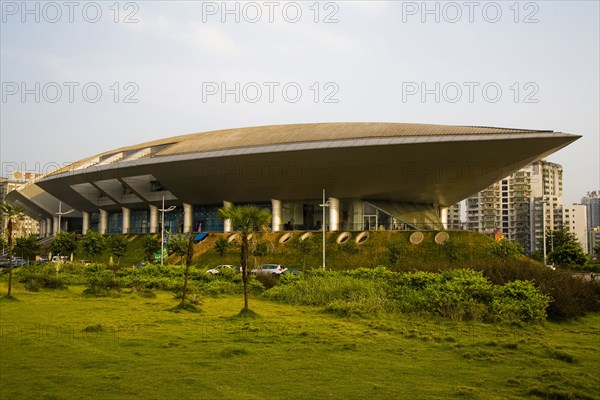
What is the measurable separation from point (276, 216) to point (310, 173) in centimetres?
789

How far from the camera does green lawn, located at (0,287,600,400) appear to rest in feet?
27.3

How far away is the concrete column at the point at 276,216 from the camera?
53.0 meters

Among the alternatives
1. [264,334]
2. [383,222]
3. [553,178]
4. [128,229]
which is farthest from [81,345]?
[553,178]

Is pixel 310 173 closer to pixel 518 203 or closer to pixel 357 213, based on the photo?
pixel 357 213

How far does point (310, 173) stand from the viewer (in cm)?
4734

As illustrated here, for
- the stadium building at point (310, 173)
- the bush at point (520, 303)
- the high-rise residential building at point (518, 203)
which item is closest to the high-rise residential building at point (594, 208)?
the high-rise residential building at point (518, 203)

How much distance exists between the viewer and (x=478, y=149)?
41375 mm

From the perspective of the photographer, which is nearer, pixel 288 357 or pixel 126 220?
pixel 288 357

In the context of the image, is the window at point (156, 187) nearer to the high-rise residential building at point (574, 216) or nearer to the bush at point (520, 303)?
the bush at point (520, 303)

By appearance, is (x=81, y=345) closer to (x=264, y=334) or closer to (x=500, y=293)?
(x=264, y=334)

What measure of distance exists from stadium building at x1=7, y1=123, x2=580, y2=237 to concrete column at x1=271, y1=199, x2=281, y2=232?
114mm

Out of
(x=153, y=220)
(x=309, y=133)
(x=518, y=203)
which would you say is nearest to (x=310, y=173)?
(x=309, y=133)

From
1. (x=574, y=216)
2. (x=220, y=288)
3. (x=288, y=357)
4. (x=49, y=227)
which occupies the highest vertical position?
(x=574, y=216)

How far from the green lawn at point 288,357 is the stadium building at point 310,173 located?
27.0 metres
